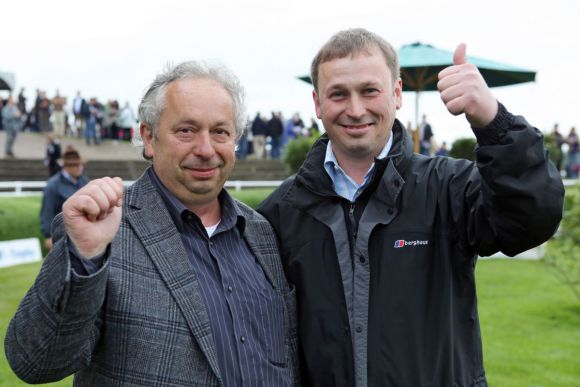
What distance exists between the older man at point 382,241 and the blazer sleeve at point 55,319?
95 cm

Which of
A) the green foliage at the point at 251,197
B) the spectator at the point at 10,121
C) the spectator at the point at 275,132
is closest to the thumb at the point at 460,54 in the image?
the green foliage at the point at 251,197

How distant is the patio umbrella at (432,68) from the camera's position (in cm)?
1162

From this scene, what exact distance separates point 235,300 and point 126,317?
434 mm

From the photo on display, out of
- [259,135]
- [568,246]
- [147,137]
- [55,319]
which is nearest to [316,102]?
[147,137]

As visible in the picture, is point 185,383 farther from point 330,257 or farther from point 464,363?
point 464,363

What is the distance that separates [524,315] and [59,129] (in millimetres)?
23245

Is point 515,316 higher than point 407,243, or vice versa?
point 407,243

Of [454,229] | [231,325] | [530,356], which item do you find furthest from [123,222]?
[530,356]

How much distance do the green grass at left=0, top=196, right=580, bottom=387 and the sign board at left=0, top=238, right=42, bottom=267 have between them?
0.28m

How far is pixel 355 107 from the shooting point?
2.76 metres

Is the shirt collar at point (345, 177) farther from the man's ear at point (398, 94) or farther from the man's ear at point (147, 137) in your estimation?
the man's ear at point (147, 137)

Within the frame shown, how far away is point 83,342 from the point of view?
2.16 meters

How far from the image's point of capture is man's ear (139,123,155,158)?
109 inches

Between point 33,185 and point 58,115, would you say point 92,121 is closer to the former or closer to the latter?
point 58,115
